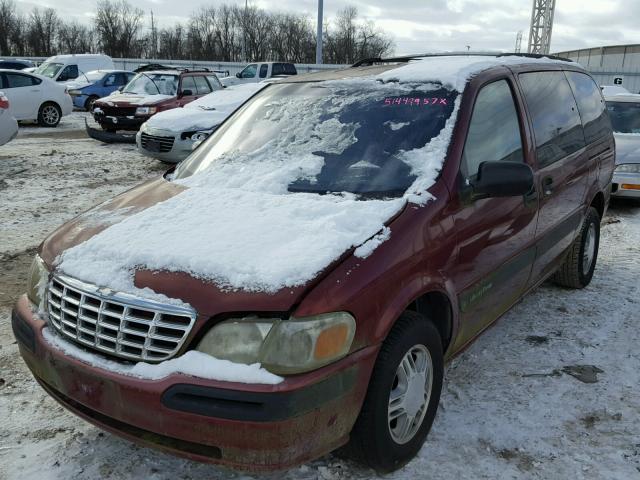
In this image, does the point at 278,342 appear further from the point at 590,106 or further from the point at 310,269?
the point at 590,106

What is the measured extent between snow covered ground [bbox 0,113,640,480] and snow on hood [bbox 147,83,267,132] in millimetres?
5016

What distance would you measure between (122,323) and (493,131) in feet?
7.14

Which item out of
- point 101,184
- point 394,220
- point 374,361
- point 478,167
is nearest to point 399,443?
point 374,361

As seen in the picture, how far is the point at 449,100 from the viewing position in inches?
121

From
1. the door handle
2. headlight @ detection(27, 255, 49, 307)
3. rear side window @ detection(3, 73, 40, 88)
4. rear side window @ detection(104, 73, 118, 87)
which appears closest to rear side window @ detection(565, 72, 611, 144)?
the door handle

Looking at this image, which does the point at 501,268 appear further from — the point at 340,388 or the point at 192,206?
the point at 192,206

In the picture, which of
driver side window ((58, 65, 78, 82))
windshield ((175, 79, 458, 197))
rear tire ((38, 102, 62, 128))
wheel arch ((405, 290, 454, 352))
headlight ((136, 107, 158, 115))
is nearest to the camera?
wheel arch ((405, 290, 454, 352))

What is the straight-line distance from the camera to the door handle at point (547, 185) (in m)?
3.55

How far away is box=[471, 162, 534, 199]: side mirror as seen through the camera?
2.78 m

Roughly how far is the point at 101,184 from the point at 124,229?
6.61 m

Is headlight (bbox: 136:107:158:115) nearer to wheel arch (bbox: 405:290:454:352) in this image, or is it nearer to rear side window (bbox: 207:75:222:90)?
rear side window (bbox: 207:75:222:90)

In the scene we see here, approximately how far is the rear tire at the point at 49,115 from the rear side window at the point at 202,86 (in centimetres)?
537

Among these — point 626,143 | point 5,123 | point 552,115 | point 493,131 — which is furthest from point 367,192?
point 5,123

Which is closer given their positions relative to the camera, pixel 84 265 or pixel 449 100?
pixel 84 265
